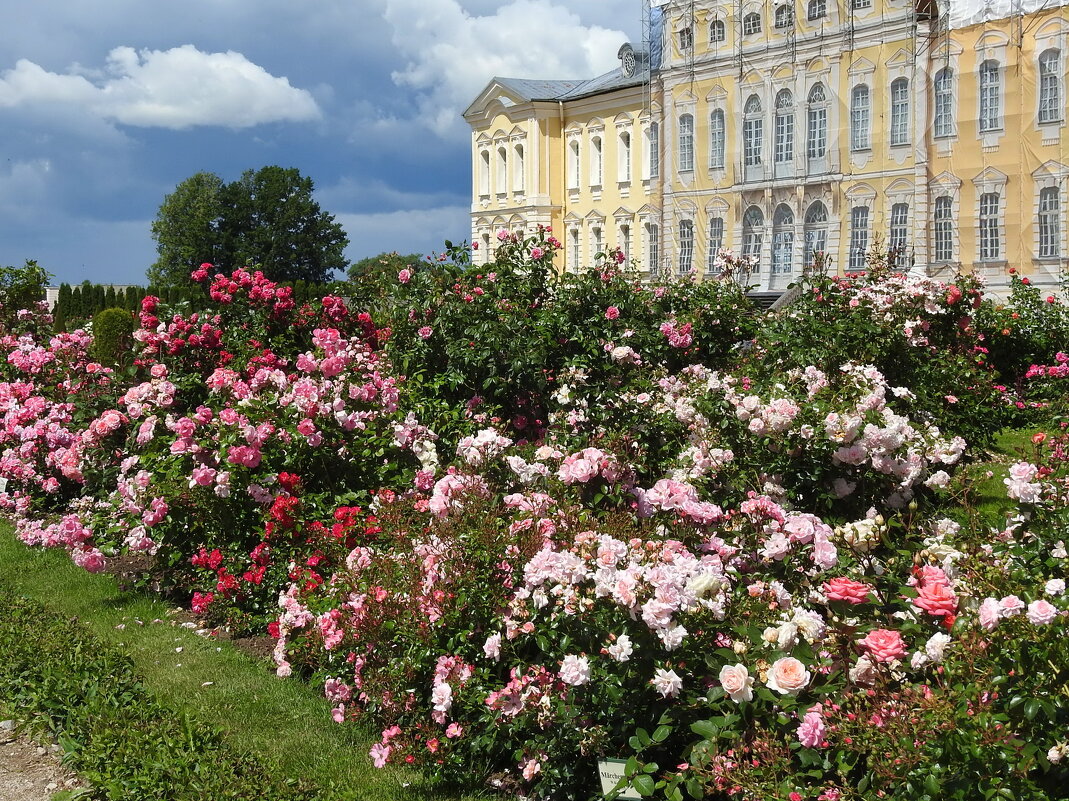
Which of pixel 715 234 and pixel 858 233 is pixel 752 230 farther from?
pixel 858 233

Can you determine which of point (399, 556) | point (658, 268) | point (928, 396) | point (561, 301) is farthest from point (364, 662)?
point (658, 268)

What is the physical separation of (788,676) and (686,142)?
1237 inches

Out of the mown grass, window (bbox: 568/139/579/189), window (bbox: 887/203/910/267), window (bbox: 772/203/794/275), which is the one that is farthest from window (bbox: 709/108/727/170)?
the mown grass

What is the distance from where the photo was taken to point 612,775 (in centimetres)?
301

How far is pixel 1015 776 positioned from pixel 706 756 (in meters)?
0.77

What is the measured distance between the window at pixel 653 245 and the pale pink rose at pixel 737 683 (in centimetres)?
3131

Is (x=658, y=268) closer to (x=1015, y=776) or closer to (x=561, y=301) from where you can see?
(x=561, y=301)

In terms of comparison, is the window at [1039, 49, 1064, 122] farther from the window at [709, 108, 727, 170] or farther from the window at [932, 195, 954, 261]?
the window at [709, 108, 727, 170]

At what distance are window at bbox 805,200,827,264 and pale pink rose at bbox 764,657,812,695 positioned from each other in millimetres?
27445

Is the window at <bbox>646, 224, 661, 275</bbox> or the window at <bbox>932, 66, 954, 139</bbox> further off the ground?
the window at <bbox>932, 66, 954, 139</bbox>

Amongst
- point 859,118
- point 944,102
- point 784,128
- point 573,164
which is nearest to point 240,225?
point 573,164

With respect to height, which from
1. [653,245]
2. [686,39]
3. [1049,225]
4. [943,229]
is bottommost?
[1049,225]

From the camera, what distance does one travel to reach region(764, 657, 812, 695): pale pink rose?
2689 millimetres

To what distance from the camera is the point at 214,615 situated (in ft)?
18.2
